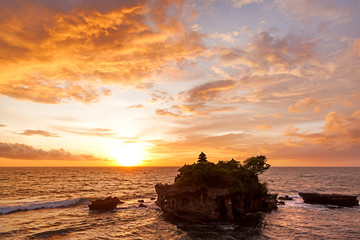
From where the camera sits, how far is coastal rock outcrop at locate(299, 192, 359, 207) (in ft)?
177

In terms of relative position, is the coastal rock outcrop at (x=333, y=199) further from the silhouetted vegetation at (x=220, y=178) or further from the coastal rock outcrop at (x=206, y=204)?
the coastal rock outcrop at (x=206, y=204)

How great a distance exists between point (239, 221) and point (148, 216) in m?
18.9

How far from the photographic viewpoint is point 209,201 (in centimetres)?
4084

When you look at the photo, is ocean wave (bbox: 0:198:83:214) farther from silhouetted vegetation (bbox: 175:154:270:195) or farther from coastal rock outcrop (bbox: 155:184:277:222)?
silhouetted vegetation (bbox: 175:154:270:195)

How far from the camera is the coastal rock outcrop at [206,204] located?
40375 millimetres

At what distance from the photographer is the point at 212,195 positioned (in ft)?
133

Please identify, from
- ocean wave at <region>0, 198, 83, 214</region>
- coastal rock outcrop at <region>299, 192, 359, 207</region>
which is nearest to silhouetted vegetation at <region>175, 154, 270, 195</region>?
coastal rock outcrop at <region>299, 192, 359, 207</region>

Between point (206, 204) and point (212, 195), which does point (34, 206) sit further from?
point (212, 195)

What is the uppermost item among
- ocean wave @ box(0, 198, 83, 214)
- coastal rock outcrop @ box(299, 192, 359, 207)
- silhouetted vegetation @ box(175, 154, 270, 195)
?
silhouetted vegetation @ box(175, 154, 270, 195)

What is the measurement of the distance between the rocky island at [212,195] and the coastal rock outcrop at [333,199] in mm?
17758

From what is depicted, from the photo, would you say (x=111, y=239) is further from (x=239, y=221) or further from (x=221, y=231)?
(x=239, y=221)

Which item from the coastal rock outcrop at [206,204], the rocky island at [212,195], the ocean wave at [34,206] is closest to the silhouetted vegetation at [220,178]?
the rocky island at [212,195]

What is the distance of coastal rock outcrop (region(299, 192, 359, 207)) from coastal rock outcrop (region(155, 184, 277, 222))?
22.0 metres

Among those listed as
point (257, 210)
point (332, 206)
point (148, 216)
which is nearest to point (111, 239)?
point (148, 216)
